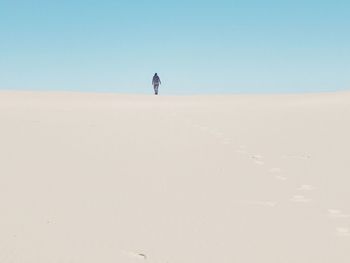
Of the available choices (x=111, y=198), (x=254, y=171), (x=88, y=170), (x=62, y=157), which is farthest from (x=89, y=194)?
(x=254, y=171)

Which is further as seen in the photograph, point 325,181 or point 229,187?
point 325,181

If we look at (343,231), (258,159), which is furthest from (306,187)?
(258,159)

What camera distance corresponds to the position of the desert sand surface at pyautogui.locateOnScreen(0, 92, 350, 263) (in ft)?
12.1

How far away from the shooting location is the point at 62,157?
7.09 m

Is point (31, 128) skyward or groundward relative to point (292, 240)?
Result: skyward

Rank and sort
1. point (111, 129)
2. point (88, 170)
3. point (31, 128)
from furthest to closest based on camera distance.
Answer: point (111, 129), point (31, 128), point (88, 170)

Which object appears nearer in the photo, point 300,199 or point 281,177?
point 300,199

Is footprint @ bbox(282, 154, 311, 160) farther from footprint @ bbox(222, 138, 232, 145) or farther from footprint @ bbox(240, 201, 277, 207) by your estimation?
footprint @ bbox(240, 201, 277, 207)

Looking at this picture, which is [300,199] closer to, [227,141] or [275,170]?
[275,170]

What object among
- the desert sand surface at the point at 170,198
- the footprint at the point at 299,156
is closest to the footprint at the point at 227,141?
the desert sand surface at the point at 170,198

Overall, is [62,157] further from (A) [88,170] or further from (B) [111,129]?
(B) [111,129]

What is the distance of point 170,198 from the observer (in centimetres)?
523

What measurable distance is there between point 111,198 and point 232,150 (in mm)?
3953

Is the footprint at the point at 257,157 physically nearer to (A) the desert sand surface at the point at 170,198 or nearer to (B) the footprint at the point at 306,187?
(A) the desert sand surface at the point at 170,198
